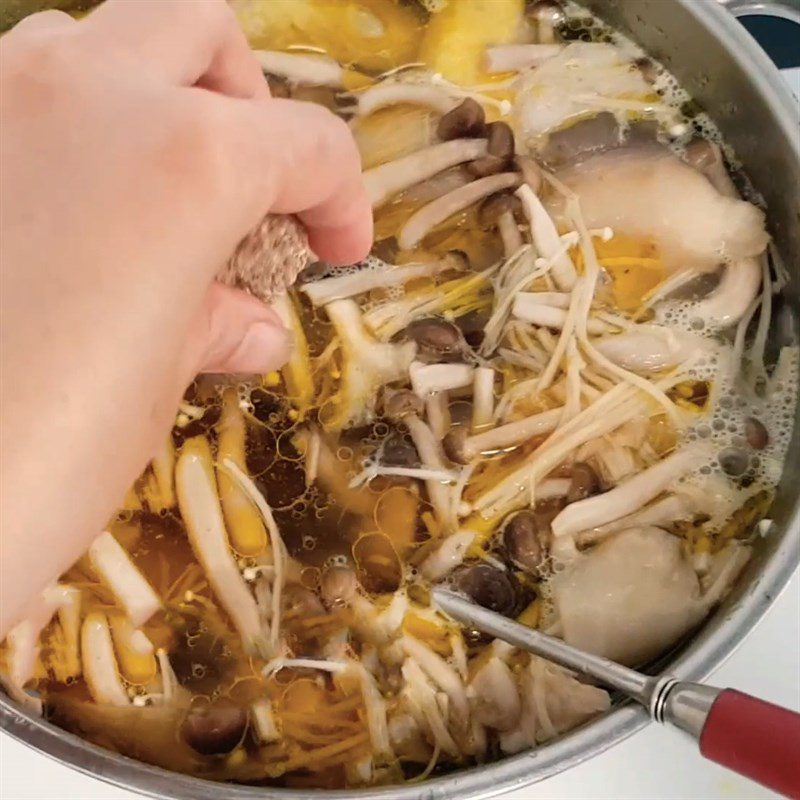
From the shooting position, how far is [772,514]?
42.8 inches

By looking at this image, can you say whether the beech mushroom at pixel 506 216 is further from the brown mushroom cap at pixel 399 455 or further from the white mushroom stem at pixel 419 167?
the brown mushroom cap at pixel 399 455

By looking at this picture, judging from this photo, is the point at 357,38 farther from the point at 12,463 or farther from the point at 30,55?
the point at 12,463

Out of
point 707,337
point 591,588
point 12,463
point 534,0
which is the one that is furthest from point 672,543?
point 534,0

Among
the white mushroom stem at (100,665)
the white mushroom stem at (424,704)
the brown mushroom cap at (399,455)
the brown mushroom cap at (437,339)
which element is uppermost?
the brown mushroom cap at (437,339)

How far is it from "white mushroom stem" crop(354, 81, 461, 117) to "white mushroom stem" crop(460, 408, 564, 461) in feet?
1.63

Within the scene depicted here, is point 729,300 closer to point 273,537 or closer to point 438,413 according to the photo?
point 438,413

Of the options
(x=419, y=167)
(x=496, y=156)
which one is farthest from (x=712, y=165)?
(x=419, y=167)

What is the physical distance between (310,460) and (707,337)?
55 centimetres

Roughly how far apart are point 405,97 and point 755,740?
3.25 feet

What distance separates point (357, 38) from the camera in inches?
56.2

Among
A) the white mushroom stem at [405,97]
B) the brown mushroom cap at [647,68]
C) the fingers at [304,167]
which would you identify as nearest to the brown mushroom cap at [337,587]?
the fingers at [304,167]

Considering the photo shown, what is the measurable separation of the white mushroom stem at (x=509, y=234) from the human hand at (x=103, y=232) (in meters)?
0.51

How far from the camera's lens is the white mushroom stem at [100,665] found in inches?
39.9

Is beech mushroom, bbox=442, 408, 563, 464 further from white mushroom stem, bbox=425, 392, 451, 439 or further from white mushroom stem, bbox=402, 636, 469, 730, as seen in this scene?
white mushroom stem, bbox=402, 636, 469, 730
